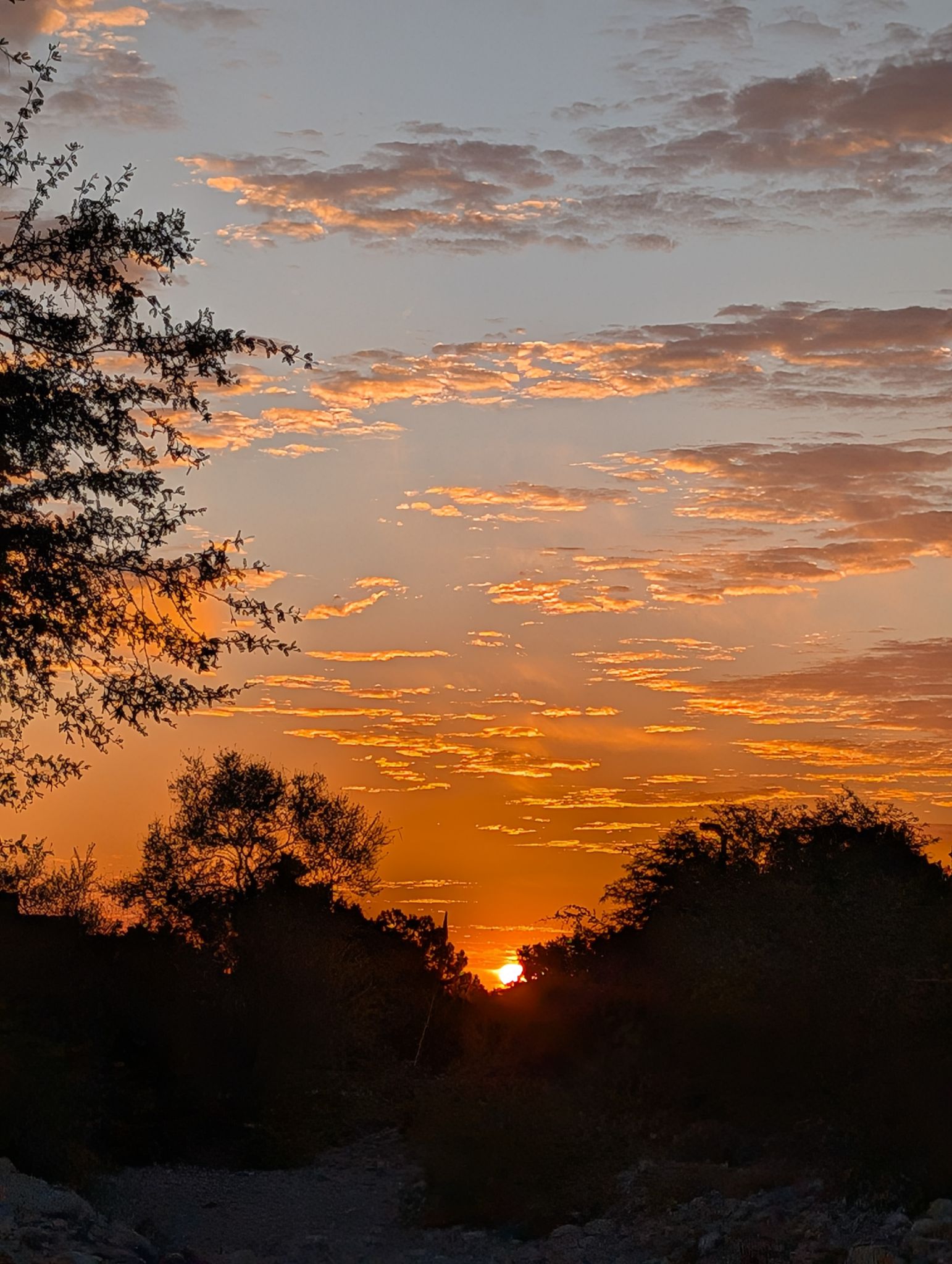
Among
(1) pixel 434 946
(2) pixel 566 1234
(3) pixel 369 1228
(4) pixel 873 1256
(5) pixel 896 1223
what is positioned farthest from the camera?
(1) pixel 434 946

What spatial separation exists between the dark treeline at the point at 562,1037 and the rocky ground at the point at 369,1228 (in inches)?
34.5

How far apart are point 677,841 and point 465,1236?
2180 cm

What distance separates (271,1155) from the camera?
30.3 meters

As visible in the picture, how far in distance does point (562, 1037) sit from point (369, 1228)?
10954mm

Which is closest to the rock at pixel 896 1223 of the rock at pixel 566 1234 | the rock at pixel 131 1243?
the rock at pixel 566 1234

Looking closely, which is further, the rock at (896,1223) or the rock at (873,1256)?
the rock at (896,1223)

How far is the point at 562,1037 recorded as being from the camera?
33656mm

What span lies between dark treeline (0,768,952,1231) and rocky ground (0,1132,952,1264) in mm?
877

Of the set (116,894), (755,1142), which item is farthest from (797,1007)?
(116,894)

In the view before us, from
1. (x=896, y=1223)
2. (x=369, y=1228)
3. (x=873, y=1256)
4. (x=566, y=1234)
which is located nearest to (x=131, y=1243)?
(x=566, y=1234)

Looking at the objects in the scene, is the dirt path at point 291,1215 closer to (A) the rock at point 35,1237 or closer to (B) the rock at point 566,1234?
(B) the rock at point 566,1234

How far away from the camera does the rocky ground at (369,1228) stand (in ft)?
51.9

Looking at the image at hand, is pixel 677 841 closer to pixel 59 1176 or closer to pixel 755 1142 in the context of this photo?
pixel 755 1142

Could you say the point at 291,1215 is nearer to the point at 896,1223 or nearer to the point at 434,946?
the point at 896,1223
